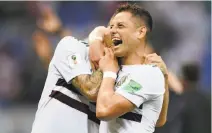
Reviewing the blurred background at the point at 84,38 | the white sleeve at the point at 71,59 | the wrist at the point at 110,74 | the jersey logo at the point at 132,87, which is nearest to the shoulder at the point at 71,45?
the white sleeve at the point at 71,59

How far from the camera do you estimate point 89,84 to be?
2.18 meters

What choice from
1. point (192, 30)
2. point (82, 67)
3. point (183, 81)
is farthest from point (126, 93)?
point (192, 30)

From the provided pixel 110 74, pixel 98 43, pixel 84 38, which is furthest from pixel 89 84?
pixel 84 38

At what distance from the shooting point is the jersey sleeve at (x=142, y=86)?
2086 mm

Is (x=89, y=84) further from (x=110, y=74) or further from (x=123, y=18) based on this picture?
(x=123, y=18)

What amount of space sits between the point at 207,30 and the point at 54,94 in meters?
2.46

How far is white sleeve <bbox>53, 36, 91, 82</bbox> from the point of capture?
7.45 ft

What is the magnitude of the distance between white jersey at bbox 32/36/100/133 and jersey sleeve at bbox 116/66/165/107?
24cm

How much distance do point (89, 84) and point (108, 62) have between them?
0.14 m

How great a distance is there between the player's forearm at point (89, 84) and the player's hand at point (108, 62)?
1.6 inches

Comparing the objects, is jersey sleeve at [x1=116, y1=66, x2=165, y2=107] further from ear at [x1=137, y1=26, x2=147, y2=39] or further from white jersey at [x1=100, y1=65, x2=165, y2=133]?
ear at [x1=137, y1=26, x2=147, y2=39]

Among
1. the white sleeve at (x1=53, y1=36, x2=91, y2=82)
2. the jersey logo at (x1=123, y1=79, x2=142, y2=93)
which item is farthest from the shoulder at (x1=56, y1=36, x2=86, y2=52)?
the jersey logo at (x1=123, y1=79, x2=142, y2=93)

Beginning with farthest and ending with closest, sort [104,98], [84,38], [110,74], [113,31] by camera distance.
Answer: [84,38]
[113,31]
[110,74]
[104,98]

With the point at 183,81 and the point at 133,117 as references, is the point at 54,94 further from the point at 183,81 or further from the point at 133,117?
the point at 183,81
